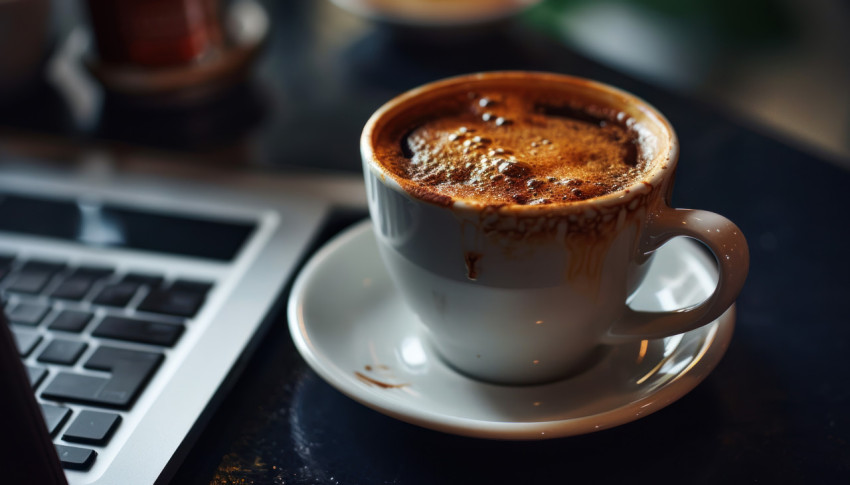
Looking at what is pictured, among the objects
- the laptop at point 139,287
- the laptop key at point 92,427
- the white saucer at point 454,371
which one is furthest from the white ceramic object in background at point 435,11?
the laptop key at point 92,427

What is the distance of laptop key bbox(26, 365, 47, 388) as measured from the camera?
1.60ft

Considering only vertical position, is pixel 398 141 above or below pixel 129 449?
above

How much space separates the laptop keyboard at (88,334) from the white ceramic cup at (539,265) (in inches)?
7.0

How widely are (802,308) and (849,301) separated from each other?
0.13 ft

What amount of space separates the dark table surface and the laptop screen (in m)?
0.10

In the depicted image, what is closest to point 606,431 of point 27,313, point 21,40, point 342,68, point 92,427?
point 92,427

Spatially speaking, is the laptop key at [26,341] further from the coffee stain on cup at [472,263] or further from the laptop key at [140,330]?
the coffee stain on cup at [472,263]

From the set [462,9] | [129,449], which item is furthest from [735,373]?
[462,9]

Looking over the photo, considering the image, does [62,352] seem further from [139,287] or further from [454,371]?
[454,371]

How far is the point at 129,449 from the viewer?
0.43m

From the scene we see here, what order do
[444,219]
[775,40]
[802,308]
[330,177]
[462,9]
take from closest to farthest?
[444,219], [802,308], [330,177], [462,9], [775,40]

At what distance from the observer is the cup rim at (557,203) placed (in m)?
0.41

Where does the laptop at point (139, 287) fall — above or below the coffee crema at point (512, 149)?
below

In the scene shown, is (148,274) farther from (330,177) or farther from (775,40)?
(775,40)
